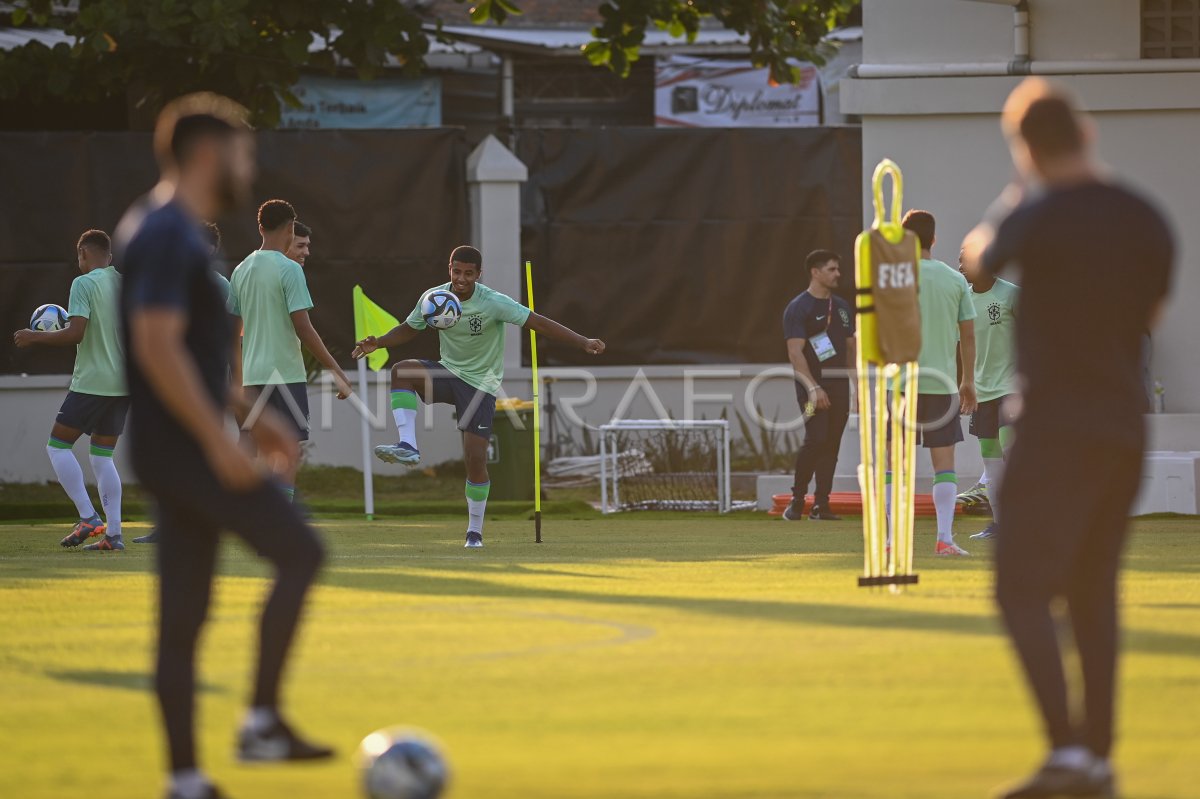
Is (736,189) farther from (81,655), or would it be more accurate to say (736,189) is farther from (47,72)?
(81,655)

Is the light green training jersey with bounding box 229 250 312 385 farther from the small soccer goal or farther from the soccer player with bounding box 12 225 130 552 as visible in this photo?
the small soccer goal

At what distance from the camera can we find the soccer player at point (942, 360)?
1272 centimetres

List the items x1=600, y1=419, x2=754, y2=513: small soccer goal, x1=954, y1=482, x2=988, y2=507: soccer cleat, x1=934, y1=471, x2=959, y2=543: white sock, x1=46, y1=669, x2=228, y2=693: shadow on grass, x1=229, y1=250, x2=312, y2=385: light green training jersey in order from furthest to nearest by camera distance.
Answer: x1=600, y1=419, x2=754, y2=513: small soccer goal, x1=954, y1=482, x2=988, y2=507: soccer cleat, x1=229, y1=250, x2=312, y2=385: light green training jersey, x1=934, y1=471, x2=959, y2=543: white sock, x1=46, y1=669, x2=228, y2=693: shadow on grass

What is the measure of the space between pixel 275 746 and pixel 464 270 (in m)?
8.77

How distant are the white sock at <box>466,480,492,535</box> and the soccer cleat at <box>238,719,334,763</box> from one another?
27.4 ft

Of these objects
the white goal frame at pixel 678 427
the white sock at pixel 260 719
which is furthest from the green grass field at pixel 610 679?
the white goal frame at pixel 678 427

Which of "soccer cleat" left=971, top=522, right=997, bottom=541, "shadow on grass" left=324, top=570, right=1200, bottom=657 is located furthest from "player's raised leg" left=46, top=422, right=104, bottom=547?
"soccer cleat" left=971, top=522, right=997, bottom=541

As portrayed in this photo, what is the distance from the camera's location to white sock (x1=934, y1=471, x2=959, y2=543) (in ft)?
42.3

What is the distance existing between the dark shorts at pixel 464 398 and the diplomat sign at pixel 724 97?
15.3 m

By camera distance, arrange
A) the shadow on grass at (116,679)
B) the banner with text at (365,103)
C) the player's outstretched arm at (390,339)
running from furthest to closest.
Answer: the banner with text at (365,103), the player's outstretched arm at (390,339), the shadow on grass at (116,679)

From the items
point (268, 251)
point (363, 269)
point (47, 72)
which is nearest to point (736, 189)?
point (363, 269)

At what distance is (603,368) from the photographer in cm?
2152

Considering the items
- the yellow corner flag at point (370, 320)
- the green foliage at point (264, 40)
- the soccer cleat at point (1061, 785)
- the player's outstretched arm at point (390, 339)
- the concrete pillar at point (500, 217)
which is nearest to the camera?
the soccer cleat at point (1061, 785)

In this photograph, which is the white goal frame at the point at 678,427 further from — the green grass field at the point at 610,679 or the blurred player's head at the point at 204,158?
the blurred player's head at the point at 204,158
